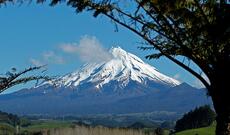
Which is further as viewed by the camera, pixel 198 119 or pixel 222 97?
pixel 198 119

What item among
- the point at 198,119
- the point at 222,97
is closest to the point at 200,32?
the point at 222,97

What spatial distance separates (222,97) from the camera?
1413 cm

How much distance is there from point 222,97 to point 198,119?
139 metres

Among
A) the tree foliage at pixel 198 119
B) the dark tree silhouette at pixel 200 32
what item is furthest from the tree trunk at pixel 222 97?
the tree foliage at pixel 198 119

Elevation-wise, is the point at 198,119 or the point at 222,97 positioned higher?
the point at 198,119

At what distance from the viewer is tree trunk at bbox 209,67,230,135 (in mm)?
13984

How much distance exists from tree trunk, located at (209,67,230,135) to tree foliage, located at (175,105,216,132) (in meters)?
136

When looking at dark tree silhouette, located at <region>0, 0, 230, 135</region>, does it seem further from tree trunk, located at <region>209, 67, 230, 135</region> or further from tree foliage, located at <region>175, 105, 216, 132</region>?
tree foliage, located at <region>175, 105, 216, 132</region>

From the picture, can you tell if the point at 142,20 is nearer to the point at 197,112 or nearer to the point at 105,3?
the point at 105,3

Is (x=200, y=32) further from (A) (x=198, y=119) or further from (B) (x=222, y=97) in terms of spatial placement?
(A) (x=198, y=119)

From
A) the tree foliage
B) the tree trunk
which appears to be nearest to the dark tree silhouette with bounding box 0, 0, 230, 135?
the tree trunk

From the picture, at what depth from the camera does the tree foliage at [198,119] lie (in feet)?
492

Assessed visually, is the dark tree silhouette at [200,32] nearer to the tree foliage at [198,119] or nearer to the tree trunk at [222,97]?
the tree trunk at [222,97]

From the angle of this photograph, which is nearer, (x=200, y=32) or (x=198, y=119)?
(x=200, y=32)
